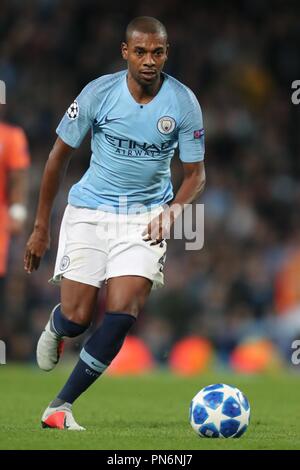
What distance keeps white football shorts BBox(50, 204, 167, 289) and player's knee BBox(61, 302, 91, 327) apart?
144 mm

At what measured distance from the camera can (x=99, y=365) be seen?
6.67 m

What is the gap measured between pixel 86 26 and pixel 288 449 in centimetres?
1194

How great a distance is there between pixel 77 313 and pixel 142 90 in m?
1.32

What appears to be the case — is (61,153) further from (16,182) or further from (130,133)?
(16,182)

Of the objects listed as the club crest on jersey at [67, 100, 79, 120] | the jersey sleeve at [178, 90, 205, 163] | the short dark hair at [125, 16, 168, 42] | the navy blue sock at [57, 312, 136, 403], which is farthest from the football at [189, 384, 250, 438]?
the short dark hair at [125, 16, 168, 42]

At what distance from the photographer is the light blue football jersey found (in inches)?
268

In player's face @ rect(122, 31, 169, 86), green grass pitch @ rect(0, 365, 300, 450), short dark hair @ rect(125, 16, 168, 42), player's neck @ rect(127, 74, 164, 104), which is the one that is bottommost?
green grass pitch @ rect(0, 365, 300, 450)

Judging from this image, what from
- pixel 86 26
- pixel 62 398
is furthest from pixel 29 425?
pixel 86 26

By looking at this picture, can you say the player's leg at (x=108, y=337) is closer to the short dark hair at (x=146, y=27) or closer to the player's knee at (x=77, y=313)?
the player's knee at (x=77, y=313)

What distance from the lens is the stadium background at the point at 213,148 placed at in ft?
45.4

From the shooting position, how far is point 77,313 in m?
6.80

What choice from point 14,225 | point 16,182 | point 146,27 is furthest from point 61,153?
point 16,182

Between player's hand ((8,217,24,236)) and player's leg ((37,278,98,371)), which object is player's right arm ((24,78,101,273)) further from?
player's hand ((8,217,24,236))
